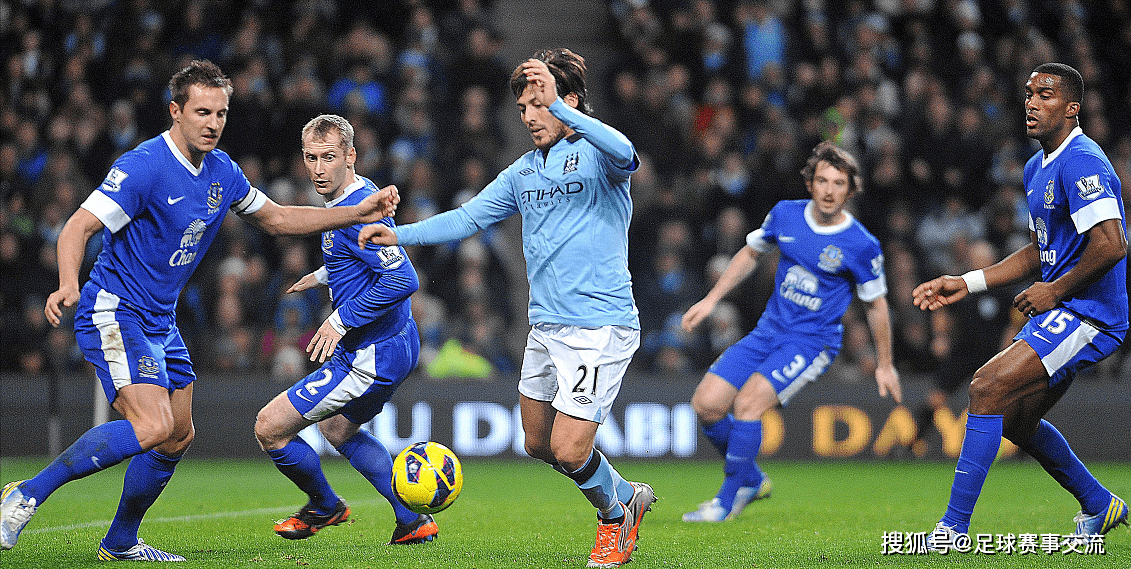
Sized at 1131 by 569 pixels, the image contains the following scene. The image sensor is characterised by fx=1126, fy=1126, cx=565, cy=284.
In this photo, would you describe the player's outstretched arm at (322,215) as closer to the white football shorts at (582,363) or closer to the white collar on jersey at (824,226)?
the white football shorts at (582,363)

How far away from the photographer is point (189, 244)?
5250mm

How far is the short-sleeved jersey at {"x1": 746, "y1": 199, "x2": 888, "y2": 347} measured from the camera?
7246 mm

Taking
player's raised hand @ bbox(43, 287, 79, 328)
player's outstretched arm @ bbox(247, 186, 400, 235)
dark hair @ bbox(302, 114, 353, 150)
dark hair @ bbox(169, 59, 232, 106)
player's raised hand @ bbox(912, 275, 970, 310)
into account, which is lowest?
player's raised hand @ bbox(912, 275, 970, 310)

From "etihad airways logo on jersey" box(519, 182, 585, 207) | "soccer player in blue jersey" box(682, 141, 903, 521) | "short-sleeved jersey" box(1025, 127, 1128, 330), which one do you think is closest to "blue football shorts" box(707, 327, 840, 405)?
"soccer player in blue jersey" box(682, 141, 903, 521)

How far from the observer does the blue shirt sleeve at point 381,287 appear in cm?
564

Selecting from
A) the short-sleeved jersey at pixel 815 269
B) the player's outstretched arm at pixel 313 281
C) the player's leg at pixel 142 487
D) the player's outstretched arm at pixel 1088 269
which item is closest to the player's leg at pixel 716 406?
the short-sleeved jersey at pixel 815 269

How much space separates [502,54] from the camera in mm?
15133

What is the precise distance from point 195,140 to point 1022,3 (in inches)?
507

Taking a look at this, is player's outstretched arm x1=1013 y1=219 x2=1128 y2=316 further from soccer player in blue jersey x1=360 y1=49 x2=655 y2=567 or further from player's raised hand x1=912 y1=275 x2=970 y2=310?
soccer player in blue jersey x1=360 y1=49 x2=655 y2=567

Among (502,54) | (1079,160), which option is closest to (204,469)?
(502,54)

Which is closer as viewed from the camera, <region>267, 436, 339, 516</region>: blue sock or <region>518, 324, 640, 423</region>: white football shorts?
<region>518, 324, 640, 423</region>: white football shorts

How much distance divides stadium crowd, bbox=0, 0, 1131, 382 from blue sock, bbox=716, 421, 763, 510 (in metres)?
4.68

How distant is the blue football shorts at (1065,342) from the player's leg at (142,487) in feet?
13.3

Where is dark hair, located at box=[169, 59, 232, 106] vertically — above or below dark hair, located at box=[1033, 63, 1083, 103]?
above
